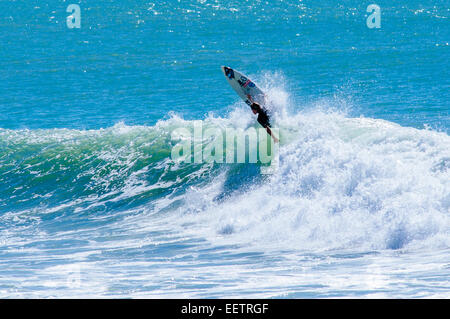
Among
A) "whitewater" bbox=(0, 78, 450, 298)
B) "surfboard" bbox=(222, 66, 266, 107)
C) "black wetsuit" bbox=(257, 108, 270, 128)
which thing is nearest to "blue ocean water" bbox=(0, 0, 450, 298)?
"whitewater" bbox=(0, 78, 450, 298)

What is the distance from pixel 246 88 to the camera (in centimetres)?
1723

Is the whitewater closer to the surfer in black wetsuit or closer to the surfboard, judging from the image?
the surfer in black wetsuit

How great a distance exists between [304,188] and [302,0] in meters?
33.8

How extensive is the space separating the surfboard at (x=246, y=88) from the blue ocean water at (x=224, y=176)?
50 cm

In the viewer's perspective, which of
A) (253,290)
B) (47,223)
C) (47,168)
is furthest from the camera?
(47,168)

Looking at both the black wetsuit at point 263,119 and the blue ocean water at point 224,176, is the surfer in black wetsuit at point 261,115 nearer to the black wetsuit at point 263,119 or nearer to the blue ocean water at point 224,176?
the black wetsuit at point 263,119

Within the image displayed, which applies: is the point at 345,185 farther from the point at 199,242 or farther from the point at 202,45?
the point at 202,45

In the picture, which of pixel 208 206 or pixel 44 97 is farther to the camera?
pixel 44 97

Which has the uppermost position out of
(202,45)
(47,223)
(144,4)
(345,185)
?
(144,4)

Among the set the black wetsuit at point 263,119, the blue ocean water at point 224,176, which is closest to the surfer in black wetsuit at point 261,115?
the black wetsuit at point 263,119

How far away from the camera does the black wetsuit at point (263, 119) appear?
54.4 ft

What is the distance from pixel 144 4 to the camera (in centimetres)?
4441

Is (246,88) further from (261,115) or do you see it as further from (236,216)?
(236,216)

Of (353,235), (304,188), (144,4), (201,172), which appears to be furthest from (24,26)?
(353,235)
